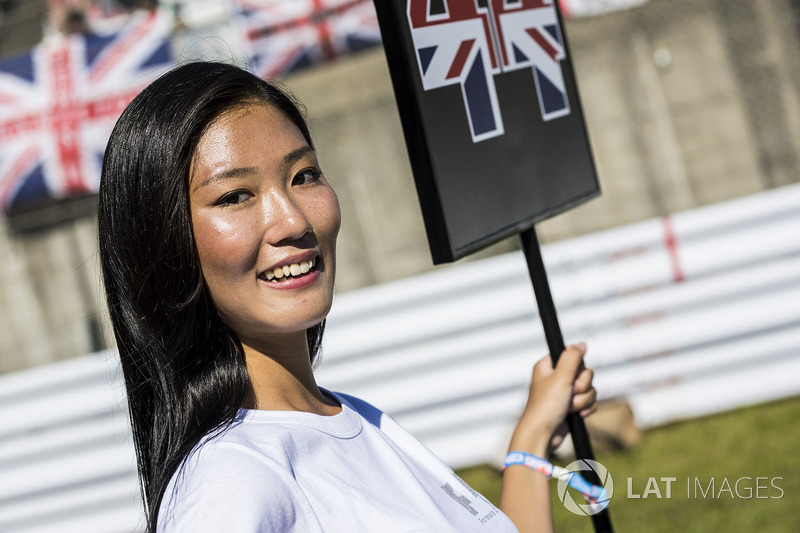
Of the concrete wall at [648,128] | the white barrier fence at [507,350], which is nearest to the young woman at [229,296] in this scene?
the white barrier fence at [507,350]

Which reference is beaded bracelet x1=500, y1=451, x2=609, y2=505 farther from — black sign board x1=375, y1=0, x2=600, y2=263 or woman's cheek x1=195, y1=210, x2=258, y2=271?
woman's cheek x1=195, y1=210, x2=258, y2=271

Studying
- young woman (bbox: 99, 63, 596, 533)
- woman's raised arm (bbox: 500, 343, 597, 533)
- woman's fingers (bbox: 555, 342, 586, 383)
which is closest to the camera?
young woman (bbox: 99, 63, 596, 533)

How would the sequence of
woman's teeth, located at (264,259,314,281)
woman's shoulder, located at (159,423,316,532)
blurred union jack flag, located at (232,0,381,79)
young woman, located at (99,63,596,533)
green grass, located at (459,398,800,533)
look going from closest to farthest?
woman's shoulder, located at (159,423,316,532), young woman, located at (99,63,596,533), woman's teeth, located at (264,259,314,281), green grass, located at (459,398,800,533), blurred union jack flag, located at (232,0,381,79)

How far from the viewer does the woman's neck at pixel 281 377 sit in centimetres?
148

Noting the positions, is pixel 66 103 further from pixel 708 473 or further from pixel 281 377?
pixel 281 377

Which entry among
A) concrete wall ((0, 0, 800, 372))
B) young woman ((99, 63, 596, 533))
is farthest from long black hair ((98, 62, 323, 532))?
concrete wall ((0, 0, 800, 372))

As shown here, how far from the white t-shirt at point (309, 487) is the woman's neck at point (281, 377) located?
0.08m

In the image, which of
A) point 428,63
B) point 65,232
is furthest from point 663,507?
point 65,232

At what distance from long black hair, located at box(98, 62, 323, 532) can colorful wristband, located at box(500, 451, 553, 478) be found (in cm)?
68

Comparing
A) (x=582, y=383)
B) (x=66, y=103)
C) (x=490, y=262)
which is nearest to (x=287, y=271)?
(x=582, y=383)

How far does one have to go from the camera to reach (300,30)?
5.90 m

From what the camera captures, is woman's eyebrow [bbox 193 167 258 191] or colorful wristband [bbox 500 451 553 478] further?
colorful wristband [bbox 500 451 553 478]

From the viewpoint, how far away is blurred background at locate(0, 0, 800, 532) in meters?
4.66

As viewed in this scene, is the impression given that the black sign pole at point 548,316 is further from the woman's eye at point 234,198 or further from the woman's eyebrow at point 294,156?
the woman's eye at point 234,198
